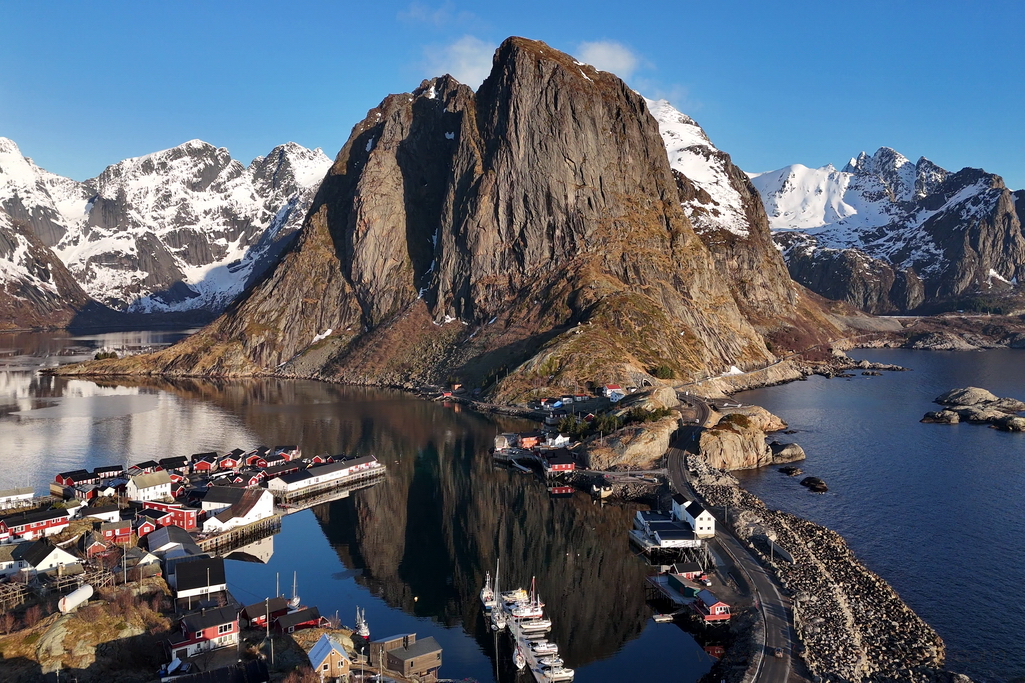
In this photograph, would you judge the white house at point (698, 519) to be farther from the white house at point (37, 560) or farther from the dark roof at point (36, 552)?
the dark roof at point (36, 552)

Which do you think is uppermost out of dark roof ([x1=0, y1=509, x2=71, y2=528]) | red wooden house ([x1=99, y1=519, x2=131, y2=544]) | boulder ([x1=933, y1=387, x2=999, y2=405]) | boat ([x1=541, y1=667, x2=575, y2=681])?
boulder ([x1=933, y1=387, x2=999, y2=405])

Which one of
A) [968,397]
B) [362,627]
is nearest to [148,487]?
[362,627]

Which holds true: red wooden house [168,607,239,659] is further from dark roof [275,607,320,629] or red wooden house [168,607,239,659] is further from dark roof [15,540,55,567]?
dark roof [15,540,55,567]

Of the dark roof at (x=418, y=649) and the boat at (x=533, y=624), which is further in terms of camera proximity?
the boat at (x=533, y=624)

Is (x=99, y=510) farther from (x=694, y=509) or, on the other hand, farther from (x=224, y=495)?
(x=694, y=509)

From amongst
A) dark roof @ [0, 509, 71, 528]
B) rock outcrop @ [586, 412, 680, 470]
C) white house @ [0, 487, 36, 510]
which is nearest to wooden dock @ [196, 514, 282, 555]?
dark roof @ [0, 509, 71, 528]

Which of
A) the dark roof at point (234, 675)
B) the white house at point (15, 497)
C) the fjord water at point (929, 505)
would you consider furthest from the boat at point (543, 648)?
the white house at point (15, 497)

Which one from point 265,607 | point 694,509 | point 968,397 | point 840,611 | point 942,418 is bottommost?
point 265,607
